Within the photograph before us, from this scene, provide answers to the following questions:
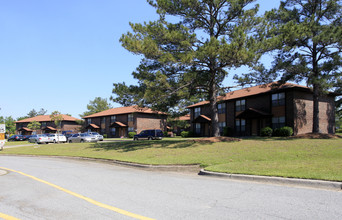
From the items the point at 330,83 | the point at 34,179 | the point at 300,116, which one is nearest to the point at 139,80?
the point at 34,179

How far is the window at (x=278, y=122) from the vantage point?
29547mm

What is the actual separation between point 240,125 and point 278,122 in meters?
5.86

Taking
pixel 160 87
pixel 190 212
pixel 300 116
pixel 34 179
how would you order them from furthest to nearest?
pixel 300 116 → pixel 160 87 → pixel 34 179 → pixel 190 212

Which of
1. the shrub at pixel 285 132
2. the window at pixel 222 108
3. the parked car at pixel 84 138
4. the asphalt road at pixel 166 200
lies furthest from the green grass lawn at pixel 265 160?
the parked car at pixel 84 138

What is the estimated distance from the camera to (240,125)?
115 ft

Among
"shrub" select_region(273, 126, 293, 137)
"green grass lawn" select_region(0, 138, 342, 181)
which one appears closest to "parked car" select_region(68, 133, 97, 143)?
"green grass lawn" select_region(0, 138, 342, 181)

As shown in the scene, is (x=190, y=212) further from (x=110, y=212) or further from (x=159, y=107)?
(x=159, y=107)

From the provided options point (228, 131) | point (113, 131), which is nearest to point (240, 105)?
point (228, 131)

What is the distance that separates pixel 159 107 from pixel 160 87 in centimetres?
442

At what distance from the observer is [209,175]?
10.2 m

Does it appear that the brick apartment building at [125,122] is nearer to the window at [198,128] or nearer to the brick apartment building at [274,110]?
the window at [198,128]

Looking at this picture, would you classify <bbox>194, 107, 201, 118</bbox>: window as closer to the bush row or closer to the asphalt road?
the bush row

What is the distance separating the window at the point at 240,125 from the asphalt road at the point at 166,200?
2680 centimetres

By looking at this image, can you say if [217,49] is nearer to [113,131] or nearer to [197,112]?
[197,112]
